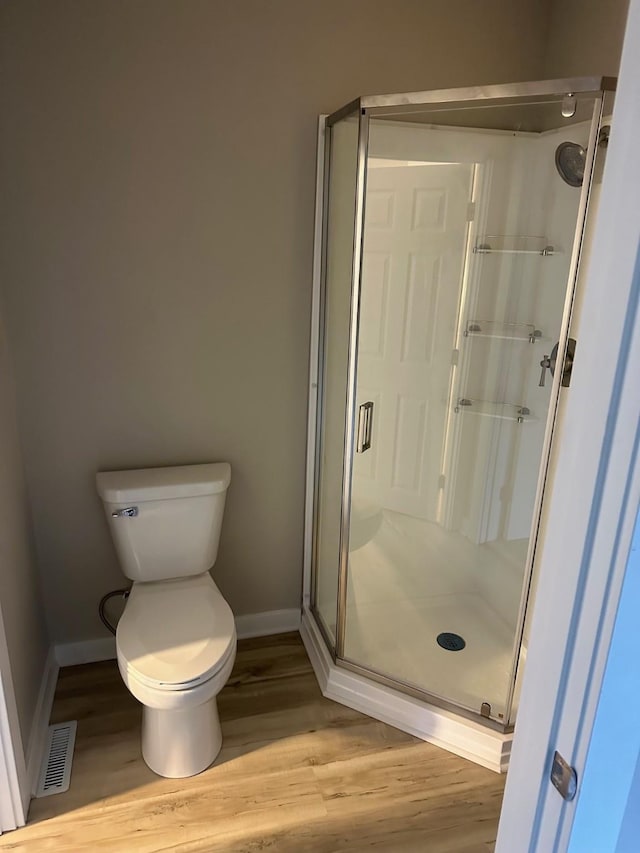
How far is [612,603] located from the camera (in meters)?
0.69

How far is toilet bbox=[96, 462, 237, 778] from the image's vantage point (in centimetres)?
186

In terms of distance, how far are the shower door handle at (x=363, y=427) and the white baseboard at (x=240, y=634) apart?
901 millimetres

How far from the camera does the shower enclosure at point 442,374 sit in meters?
2.05

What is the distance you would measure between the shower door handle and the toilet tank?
1.66 feet

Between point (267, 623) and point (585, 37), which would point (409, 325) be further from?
point (267, 623)

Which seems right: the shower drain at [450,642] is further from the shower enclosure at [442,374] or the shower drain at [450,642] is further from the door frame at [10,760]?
the door frame at [10,760]

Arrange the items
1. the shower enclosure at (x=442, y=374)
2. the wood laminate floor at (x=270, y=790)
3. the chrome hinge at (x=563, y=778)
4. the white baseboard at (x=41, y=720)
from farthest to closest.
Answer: the shower enclosure at (x=442, y=374) < the white baseboard at (x=41, y=720) < the wood laminate floor at (x=270, y=790) < the chrome hinge at (x=563, y=778)

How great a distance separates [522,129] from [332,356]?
1.01 metres

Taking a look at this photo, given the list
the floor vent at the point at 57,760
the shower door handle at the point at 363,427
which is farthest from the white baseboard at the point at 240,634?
the shower door handle at the point at 363,427

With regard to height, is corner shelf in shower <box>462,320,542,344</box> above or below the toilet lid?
above

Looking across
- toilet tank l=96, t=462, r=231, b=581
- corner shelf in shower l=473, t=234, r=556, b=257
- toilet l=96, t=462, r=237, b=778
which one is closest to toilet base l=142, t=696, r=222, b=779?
toilet l=96, t=462, r=237, b=778

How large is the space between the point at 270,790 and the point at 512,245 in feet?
7.01

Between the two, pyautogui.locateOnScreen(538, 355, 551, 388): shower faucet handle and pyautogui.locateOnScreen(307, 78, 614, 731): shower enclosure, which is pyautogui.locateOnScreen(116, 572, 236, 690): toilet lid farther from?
pyautogui.locateOnScreen(538, 355, 551, 388): shower faucet handle

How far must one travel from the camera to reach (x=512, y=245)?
96.0 inches
